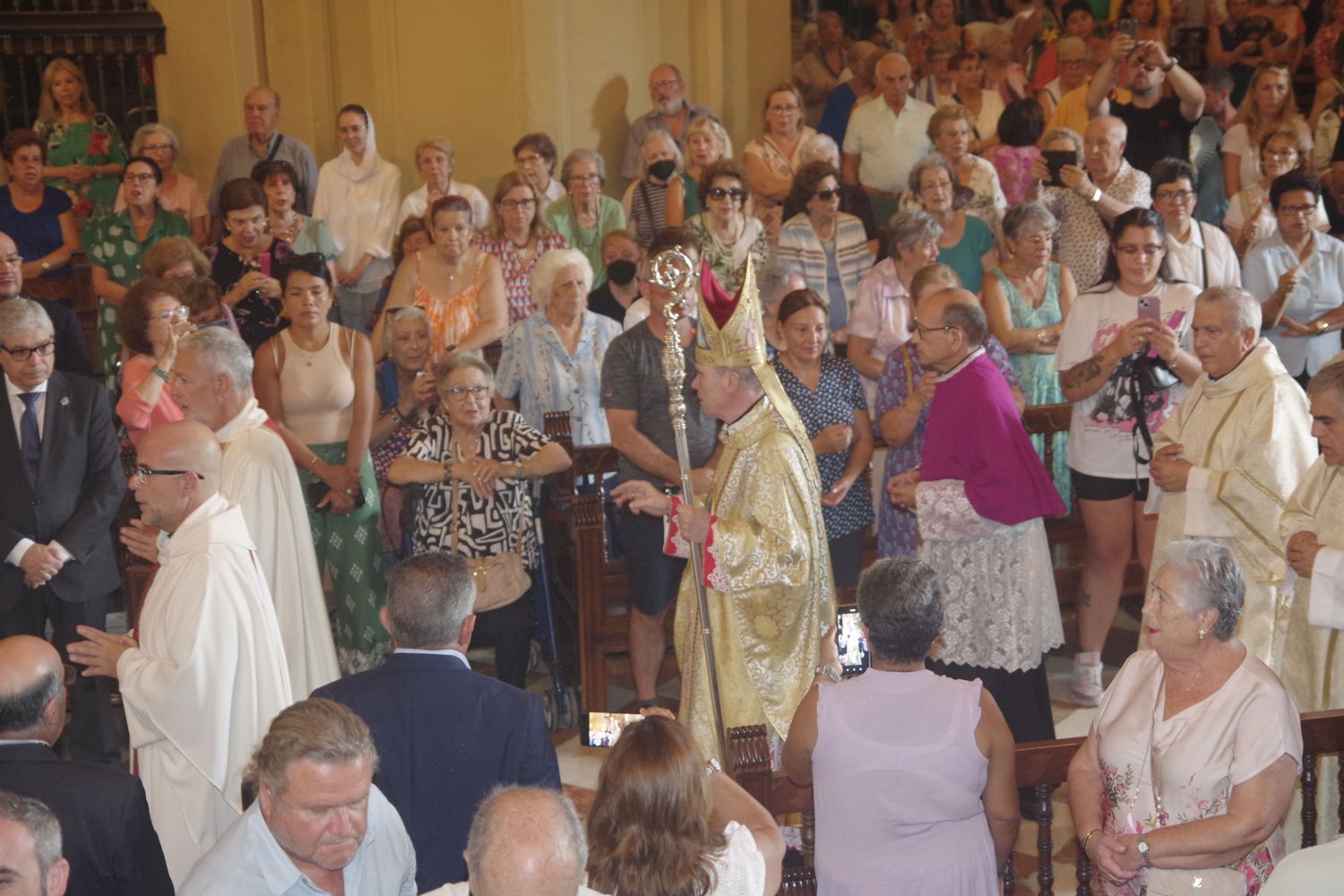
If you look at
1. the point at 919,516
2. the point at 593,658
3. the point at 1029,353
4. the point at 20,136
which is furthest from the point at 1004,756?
→ the point at 20,136

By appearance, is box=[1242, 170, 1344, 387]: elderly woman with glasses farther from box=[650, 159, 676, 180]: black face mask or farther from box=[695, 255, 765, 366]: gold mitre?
box=[695, 255, 765, 366]: gold mitre

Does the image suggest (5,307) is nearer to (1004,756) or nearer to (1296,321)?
(1004,756)

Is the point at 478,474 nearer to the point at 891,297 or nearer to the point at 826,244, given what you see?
the point at 891,297

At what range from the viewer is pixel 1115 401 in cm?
680

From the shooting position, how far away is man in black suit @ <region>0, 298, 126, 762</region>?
246 inches

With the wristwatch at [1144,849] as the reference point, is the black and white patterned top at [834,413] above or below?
above

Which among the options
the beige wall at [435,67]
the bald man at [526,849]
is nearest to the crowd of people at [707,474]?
the bald man at [526,849]

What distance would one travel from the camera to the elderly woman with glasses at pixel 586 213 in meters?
9.28

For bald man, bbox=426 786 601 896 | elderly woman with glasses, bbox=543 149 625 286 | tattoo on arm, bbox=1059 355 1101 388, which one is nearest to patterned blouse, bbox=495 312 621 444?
elderly woman with glasses, bbox=543 149 625 286

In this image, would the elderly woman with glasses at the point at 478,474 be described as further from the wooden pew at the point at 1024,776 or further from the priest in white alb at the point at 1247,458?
the wooden pew at the point at 1024,776

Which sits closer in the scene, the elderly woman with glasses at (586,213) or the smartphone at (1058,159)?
the smartphone at (1058,159)

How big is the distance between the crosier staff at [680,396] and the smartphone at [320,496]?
2.25 meters

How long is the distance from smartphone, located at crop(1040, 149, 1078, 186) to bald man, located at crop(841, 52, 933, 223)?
4.32 feet

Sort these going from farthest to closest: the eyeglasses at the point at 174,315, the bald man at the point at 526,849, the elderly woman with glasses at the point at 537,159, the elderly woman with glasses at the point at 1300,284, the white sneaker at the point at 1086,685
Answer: the elderly woman with glasses at the point at 537,159 < the elderly woman with glasses at the point at 1300,284 < the white sneaker at the point at 1086,685 < the eyeglasses at the point at 174,315 < the bald man at the point at 526,849
